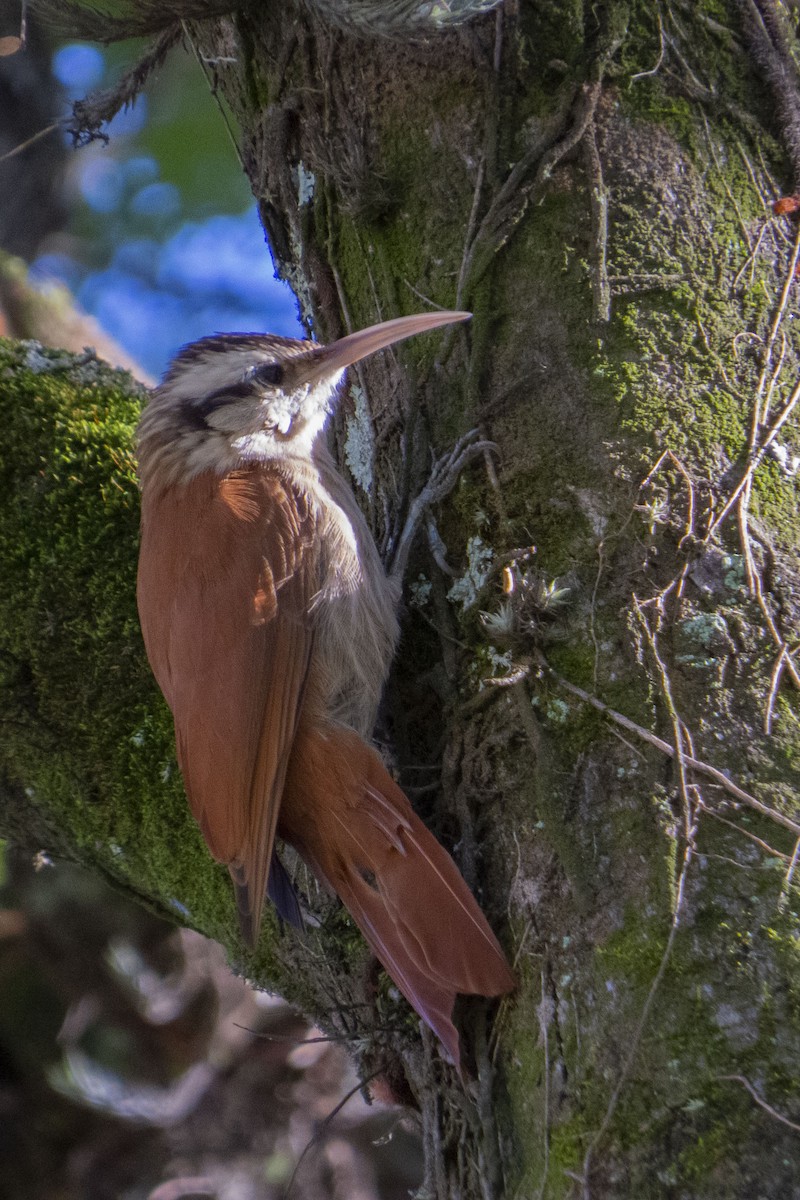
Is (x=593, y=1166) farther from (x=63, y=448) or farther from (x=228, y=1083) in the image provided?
(x=228, y=1083)

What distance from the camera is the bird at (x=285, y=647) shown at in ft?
Answer: 6.59

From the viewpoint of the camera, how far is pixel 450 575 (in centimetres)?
235

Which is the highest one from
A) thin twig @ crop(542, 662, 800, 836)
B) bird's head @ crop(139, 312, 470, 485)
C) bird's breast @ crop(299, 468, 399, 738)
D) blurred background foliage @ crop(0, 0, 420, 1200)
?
bird's head @ crop(139, 312, 470, 485)

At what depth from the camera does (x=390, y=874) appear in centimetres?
205

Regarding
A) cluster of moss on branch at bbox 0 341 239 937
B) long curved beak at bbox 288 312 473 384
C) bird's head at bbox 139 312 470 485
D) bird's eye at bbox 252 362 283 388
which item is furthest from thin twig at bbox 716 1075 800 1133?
bird's eye at bbox 252 362 283 388

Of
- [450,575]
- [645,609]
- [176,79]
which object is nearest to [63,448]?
[450,575]

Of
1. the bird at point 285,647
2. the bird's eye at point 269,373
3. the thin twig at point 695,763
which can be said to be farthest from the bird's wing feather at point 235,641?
the thin twig at point 695,763

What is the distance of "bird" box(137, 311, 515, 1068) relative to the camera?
2008mm

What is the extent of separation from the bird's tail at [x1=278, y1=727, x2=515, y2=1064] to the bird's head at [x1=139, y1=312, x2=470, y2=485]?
75cm

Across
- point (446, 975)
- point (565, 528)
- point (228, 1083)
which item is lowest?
point (228, 1083)

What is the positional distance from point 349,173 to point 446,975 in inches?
69.0

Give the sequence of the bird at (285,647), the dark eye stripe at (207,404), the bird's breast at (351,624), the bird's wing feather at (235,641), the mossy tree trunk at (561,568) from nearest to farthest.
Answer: the mossy tree trunk at (561,568) < the bird at (285,647) < the bird's wing feather at (235,641) < the bird's breast at (351,624) < the dark eye stripe at (207,404)

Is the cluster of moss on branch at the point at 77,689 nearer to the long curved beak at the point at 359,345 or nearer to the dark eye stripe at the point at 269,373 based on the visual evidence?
the dark eye stripe at the point at 269,373

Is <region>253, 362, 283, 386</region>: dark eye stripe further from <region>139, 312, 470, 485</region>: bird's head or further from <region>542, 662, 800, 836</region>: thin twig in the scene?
<region>542, 662, 800, 836</region>: thin twig
